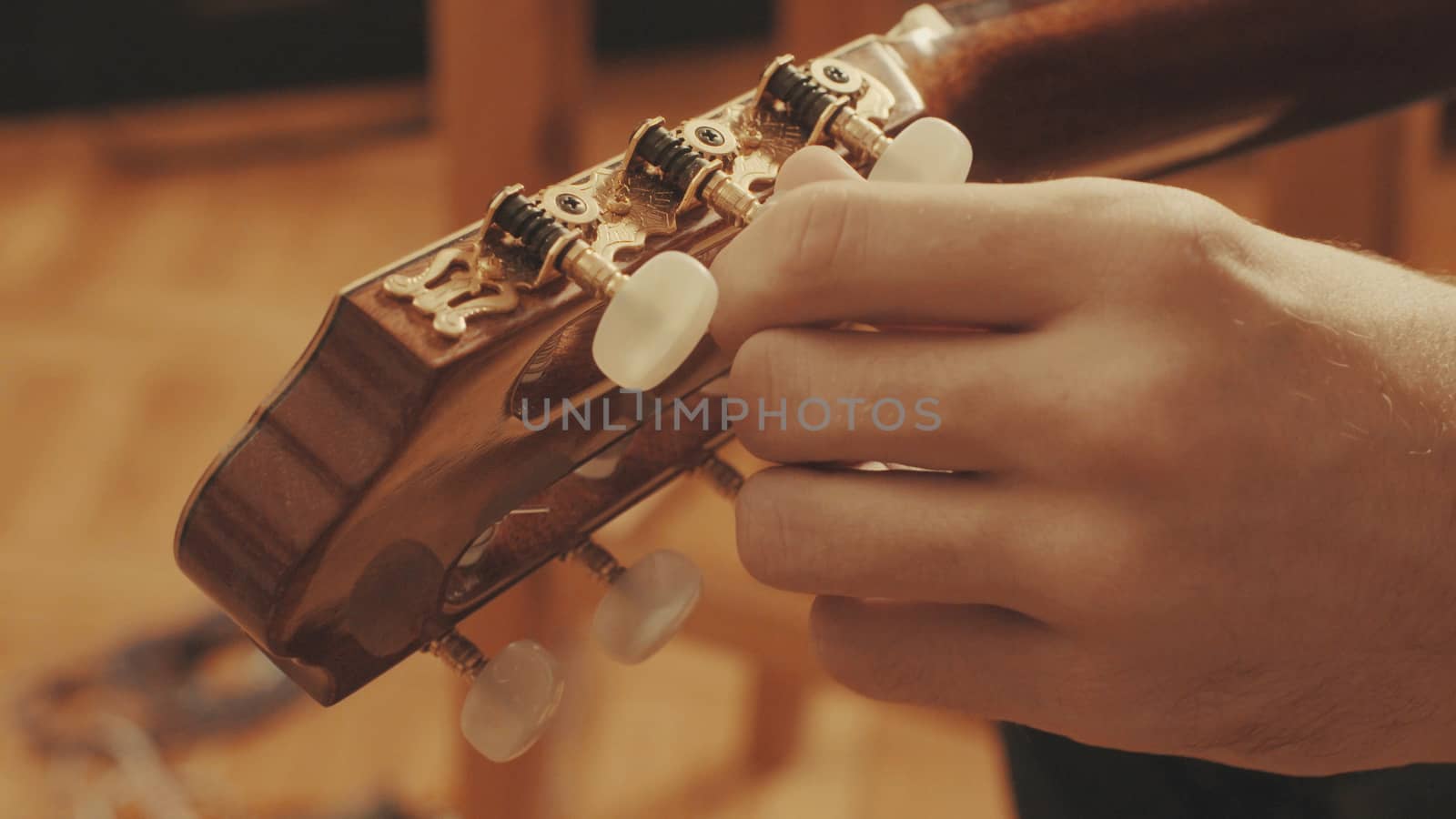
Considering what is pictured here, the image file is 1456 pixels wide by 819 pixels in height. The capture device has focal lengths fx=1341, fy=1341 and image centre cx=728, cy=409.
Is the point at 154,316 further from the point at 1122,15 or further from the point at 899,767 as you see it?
the point at 1122,15

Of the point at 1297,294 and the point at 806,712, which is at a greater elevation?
the point at 1297,294

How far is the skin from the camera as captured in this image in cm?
36

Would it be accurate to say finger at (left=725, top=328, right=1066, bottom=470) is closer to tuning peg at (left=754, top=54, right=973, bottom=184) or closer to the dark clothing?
tuning peg at (left=754, top=54, right=973, bottom=184)

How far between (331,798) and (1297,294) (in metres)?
1.10

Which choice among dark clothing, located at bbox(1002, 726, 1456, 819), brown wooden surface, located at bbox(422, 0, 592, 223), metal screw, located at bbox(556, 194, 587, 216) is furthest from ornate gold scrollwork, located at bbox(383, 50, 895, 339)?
brown wooden surface, located at bbox(422, 0, 592, 223)

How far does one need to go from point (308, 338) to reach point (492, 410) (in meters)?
1.22

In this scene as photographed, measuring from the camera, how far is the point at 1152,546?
1.22 feet

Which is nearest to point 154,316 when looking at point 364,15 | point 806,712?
point 364,15

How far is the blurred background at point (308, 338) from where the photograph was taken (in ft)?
3.28

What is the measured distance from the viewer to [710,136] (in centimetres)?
45

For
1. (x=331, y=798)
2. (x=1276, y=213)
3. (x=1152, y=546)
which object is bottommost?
(x=331, y=798)

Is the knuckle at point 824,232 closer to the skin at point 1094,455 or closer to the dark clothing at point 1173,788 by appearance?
the skin at point 1094,455

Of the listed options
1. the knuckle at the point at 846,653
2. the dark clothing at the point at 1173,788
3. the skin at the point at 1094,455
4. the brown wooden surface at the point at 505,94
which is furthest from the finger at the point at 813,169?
the brown wooden surface at the point at 505,94

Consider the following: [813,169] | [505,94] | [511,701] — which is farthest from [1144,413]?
[505,94]
